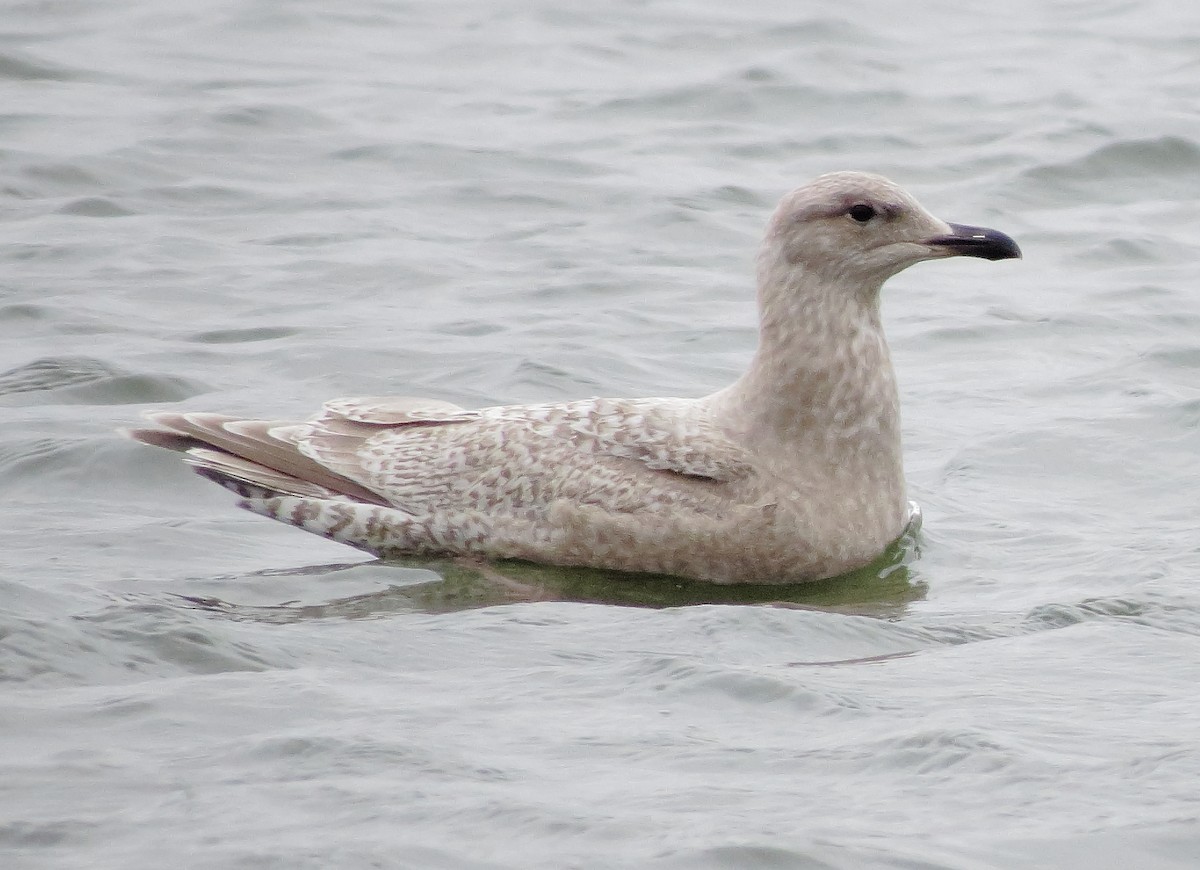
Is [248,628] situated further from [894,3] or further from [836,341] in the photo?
[894,3]

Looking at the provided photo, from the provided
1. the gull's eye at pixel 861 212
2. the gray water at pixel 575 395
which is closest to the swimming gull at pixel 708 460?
the gull's eye at pixel 861 212

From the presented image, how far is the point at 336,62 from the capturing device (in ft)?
54.9

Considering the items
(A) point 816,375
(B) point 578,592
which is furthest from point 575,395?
A: (B) point 578,592

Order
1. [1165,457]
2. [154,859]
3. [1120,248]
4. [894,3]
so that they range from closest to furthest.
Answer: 1. [154,859]
2. [1165,457]
3. [1120,248]
4. [894,3]

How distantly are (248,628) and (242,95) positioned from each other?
964 centimetres

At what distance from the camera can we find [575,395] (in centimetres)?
996

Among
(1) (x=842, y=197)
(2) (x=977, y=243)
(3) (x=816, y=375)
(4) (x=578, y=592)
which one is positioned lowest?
(4) (x=578, y=592)

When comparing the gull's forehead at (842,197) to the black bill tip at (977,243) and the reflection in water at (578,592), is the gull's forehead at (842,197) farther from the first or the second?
the reflection in water at (578,592)

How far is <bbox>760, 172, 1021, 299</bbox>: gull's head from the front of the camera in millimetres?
7570

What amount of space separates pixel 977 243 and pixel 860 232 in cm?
43

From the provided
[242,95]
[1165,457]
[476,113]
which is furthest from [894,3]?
[1165,457]

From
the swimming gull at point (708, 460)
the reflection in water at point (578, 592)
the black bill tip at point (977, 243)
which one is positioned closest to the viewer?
the reflection in water at point (578, 592)

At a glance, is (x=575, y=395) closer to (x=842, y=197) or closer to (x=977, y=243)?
(x=842, y=197)

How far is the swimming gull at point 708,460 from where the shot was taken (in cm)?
736
